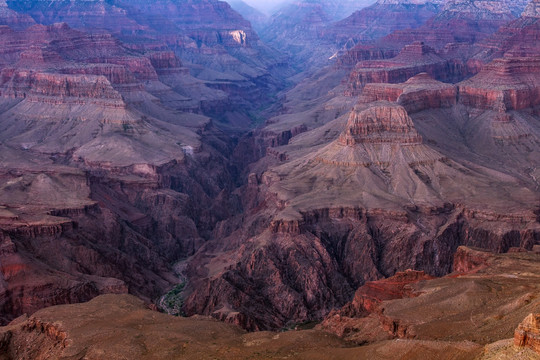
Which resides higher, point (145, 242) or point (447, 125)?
point (447, 125)

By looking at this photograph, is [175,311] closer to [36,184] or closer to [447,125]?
[36,184]

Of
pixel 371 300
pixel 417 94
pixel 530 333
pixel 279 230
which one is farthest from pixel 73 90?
pixel 530 333

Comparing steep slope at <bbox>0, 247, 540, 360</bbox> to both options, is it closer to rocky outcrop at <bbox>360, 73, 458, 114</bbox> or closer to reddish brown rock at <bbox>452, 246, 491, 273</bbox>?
reddish brown rock at <bbox>452, 246, 491, 273</bbox>

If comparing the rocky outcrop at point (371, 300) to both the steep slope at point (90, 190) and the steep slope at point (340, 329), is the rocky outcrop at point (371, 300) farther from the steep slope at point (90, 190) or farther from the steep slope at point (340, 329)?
the steep slope at point (90, 190)

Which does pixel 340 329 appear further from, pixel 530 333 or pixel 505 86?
pixel 505 86

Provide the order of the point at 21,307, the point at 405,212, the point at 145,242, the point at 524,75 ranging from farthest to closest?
the point at 524,75, the point at 145,242, the point at 405,212, the point at 21,307

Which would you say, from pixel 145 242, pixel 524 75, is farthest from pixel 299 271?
pixel 524 75
